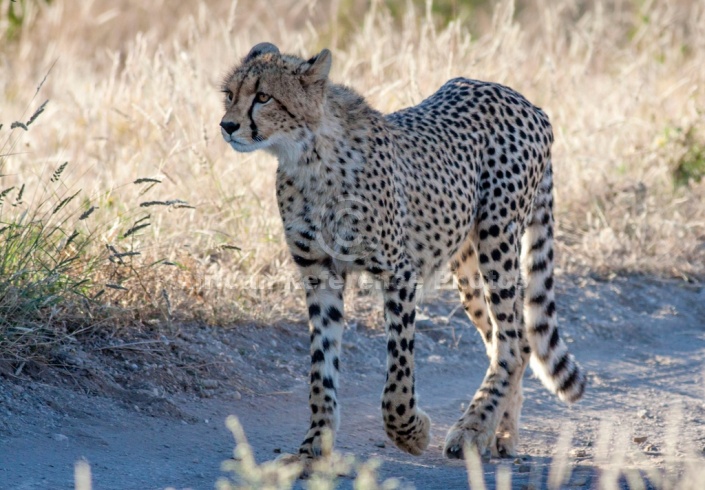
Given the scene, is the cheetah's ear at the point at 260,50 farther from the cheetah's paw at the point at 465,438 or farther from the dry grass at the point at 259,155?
the cheetah's paw at the point at 465,438

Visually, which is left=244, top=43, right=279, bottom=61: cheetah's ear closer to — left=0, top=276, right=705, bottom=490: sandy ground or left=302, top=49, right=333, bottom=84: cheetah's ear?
left=302, top=49, right=333, bottom=84: cheetah's ear

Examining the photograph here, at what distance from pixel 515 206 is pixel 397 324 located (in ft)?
2.86

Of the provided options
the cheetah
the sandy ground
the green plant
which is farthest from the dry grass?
the cheetah

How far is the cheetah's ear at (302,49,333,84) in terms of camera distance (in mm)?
3732

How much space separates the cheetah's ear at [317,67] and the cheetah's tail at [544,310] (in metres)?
1.34

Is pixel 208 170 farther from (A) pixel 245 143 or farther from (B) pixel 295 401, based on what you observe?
(A) pixel 245 143

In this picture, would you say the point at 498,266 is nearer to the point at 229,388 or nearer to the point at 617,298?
the point at 229,388

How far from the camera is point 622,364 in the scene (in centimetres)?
517

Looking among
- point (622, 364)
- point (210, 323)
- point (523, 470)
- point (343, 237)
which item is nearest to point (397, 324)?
point (343, 237)

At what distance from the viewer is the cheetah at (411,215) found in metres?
3.73

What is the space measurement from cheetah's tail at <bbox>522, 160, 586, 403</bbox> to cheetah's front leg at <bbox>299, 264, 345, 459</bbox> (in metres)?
0.95

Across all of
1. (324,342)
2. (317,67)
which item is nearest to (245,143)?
(317,67)

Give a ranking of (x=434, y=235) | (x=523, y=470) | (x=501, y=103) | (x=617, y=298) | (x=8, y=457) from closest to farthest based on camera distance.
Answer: (x=8, y=457) < (x=523, y=470) < (x=434, y=235) < (x=501, y=103) < (x=617, y=298)

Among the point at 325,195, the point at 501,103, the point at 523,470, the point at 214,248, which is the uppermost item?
the point at 501,103
